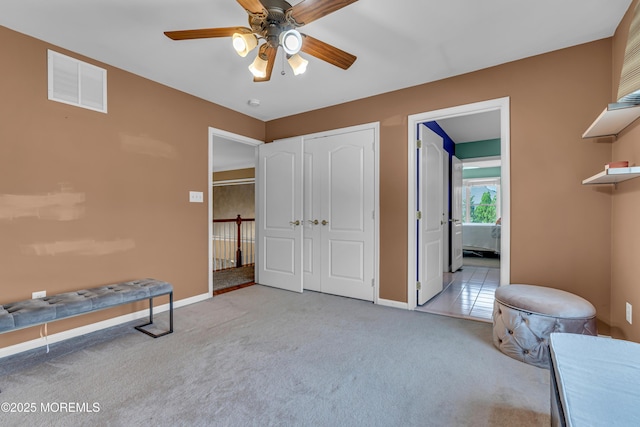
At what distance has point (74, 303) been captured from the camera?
216 cm

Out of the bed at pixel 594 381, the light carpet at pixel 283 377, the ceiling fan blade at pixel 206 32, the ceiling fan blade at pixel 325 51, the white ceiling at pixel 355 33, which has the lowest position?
the light carpet at pixel 283 377

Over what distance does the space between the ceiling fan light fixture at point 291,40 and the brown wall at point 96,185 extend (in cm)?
209

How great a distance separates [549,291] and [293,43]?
2.59 metres

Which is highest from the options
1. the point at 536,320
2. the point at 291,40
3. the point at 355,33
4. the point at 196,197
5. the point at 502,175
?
the point at 355,33

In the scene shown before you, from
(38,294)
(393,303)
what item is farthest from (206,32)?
(393,303)

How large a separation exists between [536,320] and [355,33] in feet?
8.22

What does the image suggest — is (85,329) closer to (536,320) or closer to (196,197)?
(196,197)

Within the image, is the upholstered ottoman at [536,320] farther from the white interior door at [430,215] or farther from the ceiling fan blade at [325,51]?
the ceiling fan blade at [325,51]

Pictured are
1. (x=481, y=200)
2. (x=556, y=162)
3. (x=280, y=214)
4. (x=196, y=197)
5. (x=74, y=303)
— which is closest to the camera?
(x=74, y=303)

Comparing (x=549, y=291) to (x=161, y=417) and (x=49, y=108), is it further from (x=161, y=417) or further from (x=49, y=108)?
(x=49, y=108)

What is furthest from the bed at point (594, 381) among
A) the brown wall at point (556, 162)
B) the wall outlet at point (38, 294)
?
the wall outlet at point (38, 294)

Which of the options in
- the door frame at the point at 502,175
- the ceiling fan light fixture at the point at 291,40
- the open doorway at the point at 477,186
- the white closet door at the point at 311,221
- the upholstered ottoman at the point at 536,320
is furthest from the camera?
the open doorway at the point at 477,186

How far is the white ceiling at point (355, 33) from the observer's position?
6.61 ft

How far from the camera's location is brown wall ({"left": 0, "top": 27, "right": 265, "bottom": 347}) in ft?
7.43
